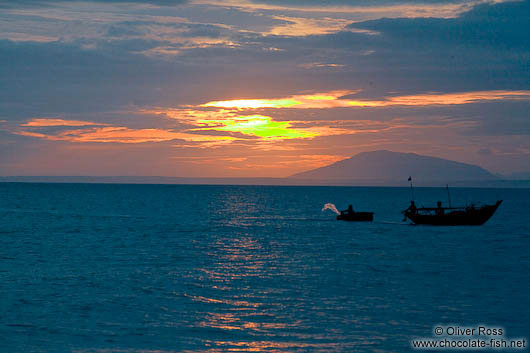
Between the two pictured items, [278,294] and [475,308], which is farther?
[278,294]

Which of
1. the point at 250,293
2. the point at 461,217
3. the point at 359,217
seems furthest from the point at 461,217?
the point at 250,293

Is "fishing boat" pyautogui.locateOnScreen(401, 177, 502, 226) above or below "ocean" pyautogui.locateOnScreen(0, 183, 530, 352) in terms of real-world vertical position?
above

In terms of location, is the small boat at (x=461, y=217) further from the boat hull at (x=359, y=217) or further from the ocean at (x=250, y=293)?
the ocean at (x=250, y=293)

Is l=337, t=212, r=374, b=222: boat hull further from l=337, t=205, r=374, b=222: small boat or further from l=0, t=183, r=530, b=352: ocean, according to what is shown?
l=0, t=183, r=530, b=352: ocean

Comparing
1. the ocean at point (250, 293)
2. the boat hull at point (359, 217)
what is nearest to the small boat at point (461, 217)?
the boat hull at point (359, 217)

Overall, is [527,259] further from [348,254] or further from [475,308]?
[475,308]

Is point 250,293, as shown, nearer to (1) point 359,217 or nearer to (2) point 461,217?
(2) point 461,217

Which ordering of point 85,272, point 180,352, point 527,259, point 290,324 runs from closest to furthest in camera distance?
point 180,352 → point 290,324 → point 85,272 → point 527,259

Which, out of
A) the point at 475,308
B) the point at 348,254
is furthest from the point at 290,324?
the point at 348,254

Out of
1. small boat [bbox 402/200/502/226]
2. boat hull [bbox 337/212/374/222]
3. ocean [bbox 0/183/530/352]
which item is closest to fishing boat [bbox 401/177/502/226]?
small boat [bbox 402/200/502/226]

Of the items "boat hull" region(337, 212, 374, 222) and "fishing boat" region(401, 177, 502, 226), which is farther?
"boat hull" region(337, 212, 374, 222)

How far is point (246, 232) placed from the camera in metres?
74.1

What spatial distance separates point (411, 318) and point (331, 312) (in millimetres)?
3679

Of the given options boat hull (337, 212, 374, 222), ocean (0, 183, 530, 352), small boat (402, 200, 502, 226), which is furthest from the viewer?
boat hull (337, 212, 374, 222)
